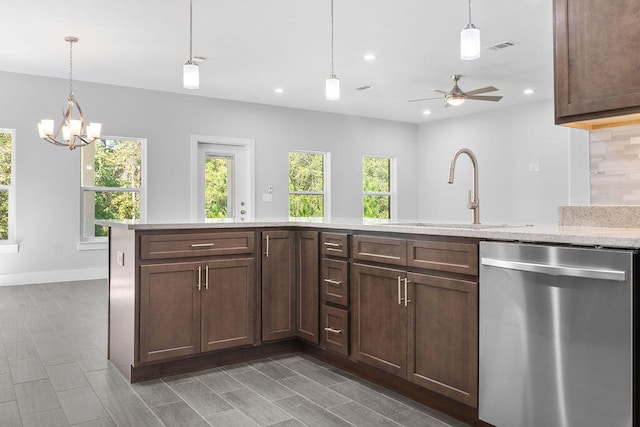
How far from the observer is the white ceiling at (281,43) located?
423cm

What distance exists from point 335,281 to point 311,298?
29 cm

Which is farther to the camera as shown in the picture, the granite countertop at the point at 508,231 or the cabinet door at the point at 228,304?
the cabinet door at the point at 228,304

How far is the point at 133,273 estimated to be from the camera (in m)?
2.73

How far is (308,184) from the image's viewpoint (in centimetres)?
877

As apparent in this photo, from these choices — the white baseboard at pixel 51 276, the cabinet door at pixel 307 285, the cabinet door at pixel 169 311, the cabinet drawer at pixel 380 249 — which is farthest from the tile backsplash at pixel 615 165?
the white baseboard at pixel 51 276

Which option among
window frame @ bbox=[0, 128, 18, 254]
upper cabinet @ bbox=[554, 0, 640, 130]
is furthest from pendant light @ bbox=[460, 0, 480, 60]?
window frame @ bbox=[0, 128, 18, 254]

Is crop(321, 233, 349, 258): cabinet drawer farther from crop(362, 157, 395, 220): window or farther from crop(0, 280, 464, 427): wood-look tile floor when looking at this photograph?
crop(362, 157, 395, 220): window

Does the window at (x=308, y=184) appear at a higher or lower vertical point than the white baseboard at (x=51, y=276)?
higher

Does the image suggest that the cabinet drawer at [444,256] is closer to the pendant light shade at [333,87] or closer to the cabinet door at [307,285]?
the cabinet door at [307,285]

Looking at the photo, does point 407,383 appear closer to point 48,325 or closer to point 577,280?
point 577,280

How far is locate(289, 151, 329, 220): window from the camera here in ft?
28.1

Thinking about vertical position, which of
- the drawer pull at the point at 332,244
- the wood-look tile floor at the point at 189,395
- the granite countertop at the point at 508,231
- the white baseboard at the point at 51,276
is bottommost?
the wood-look tile floor at the point at 189,395

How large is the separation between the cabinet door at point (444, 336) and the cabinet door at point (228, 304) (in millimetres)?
1090

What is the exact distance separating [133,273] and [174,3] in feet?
8.11
